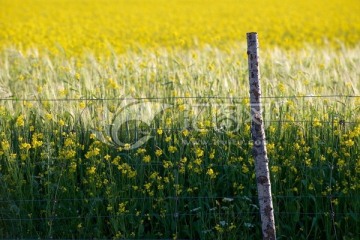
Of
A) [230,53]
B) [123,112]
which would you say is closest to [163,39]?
[230,53]

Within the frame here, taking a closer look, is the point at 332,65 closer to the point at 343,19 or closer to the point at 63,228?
the point at 63,228

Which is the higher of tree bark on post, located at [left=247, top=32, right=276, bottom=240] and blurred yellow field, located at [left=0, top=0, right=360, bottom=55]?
blurred yellow field, located at [left=0, top=0, right=360, bottom=55]

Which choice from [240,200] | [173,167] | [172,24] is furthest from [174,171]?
[172,24]

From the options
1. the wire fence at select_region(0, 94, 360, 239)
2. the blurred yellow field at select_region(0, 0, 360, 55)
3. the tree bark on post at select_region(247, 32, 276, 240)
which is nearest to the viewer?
the tree bark on post at select_region(247, 32, 276, 240)

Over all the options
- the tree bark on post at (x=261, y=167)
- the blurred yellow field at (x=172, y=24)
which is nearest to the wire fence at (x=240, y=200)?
the tree bark on post at (x=261, y=167)

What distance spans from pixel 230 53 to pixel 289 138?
18.5 ft

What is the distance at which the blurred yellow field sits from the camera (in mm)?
13859

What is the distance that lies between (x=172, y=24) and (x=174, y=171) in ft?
45.7

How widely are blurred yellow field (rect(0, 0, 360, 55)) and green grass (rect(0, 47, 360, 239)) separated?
3950mm

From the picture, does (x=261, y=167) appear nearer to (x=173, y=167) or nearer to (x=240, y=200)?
(x=240, y=200)

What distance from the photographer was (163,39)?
15391 millimetres

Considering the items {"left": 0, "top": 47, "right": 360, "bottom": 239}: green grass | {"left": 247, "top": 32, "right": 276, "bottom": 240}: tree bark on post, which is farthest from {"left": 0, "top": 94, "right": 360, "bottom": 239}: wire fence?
{"left": 247, "top": 32, "right": 276, "bottom": 240}: tree bark on post

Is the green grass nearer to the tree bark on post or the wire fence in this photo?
the wire fence

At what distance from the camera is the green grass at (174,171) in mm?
5379
